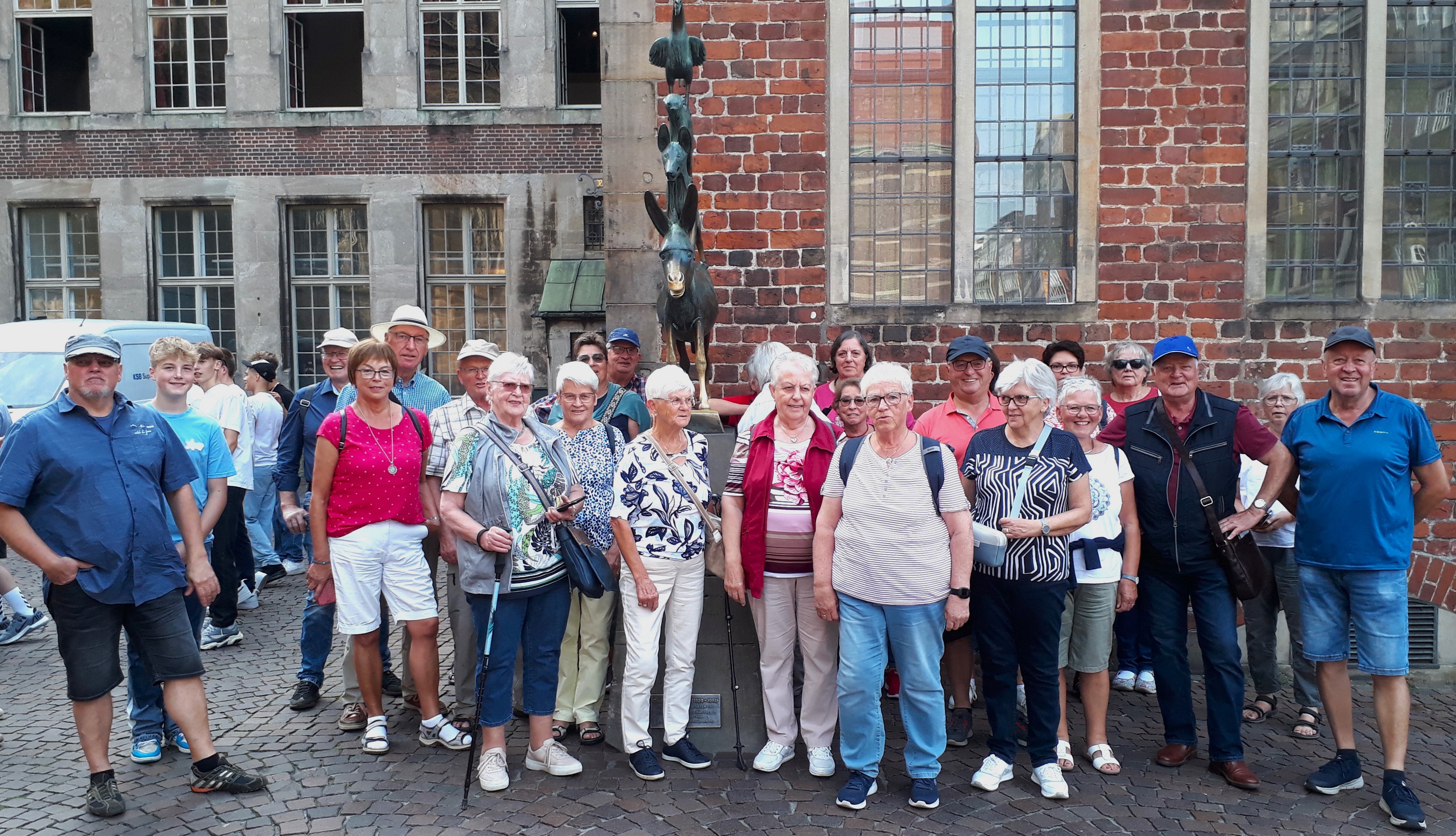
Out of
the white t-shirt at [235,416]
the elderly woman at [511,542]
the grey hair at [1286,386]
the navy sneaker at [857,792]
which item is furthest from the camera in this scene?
the white t-shirt at [235,416]

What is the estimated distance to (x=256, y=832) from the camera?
13.6ft

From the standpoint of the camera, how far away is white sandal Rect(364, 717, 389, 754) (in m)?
4.95

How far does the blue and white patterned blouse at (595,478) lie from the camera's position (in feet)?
15.4

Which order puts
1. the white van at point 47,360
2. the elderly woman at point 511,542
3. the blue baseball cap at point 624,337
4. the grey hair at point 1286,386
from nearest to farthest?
the elderly woman at point 511,542 → the grey hair at point 1286,386 → the blue baseball cap at point 624,337 → the white van at point 47,360

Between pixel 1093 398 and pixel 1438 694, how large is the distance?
4047 mm

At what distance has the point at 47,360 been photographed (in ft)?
40.3

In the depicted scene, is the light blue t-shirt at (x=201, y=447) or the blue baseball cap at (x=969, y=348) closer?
the light blue t-shirt at (x=201, y=447)

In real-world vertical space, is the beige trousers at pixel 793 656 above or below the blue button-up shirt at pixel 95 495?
below

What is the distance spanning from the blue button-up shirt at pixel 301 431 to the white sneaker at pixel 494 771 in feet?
5.78

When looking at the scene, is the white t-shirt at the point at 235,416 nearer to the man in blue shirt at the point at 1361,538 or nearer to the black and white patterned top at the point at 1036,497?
the black and white patterned top at the point at 1036,497

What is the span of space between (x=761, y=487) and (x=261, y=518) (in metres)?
6.07

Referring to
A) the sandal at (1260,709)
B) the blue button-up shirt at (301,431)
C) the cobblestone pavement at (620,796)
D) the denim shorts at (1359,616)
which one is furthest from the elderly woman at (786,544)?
the sandal at (1260,709)

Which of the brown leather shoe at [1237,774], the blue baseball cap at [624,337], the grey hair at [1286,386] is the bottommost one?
the brown leather shoe at [1237,774]

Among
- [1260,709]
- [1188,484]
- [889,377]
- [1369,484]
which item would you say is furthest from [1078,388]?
[1260,709]
